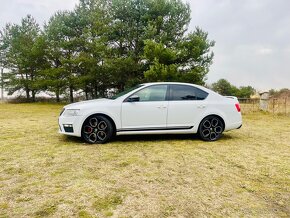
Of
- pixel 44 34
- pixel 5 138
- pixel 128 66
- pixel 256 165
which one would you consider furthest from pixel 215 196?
pixel 44 34

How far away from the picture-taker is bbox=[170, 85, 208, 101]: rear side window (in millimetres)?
6504

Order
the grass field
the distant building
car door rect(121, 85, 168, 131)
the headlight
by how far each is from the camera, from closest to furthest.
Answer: the grass field < the headlight < car door rect(121, 85, 168, 131) < the distant building

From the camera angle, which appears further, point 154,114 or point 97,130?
point 154,114

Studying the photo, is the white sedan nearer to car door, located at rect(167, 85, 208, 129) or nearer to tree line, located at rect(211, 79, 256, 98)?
car door, located at rect(167, 85, 208, 129)

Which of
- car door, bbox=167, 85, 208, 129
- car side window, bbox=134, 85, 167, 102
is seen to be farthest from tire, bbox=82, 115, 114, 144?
car door, bbox=167, 85, 208, 129

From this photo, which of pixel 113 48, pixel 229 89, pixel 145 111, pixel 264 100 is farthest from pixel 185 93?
pixel 229 89

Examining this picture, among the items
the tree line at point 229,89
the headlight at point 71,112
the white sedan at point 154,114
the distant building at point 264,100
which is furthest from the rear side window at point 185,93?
the tree line at point 229,89

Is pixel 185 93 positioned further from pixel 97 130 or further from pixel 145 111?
pixel 97 130

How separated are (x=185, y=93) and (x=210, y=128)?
103 centimetres

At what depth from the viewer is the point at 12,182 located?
3.66 meters

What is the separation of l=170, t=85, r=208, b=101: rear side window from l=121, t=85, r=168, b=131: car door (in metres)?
0.27

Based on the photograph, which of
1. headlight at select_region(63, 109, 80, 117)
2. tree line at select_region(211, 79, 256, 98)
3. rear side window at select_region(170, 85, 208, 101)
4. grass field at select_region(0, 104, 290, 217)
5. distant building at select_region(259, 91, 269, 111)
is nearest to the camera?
grass field at select_region(0, 104, 290, 217)

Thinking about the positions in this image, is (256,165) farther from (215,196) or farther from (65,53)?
(65,53)

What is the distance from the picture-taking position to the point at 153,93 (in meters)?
6.41
